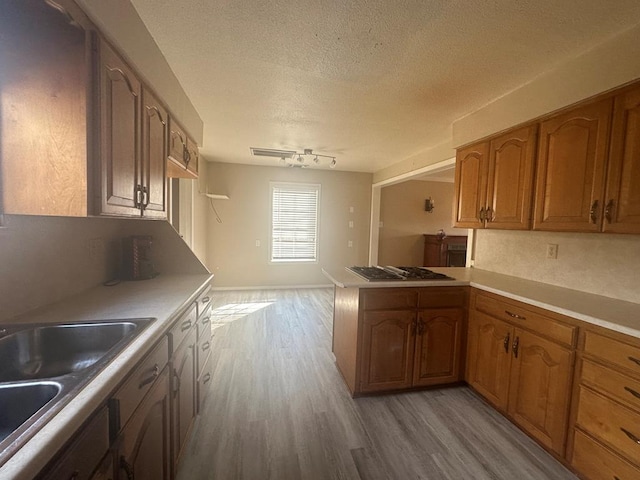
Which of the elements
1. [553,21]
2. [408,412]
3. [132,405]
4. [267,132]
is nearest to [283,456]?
[408,412]

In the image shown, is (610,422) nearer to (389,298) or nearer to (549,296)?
(549,296)

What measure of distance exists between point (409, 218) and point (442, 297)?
3.84 meters

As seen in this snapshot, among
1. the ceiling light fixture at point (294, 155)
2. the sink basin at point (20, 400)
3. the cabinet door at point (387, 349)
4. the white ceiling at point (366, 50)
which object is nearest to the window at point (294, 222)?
the ceiling light fixture at point (294, 155)

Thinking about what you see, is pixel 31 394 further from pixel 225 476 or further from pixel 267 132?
pixel 267 132

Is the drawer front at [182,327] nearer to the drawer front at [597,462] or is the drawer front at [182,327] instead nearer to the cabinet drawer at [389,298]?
the cabinet drawer at [389,298]

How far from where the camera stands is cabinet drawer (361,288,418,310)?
6.84 ft

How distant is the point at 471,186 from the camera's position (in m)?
2.51

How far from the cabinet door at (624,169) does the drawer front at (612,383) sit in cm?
74

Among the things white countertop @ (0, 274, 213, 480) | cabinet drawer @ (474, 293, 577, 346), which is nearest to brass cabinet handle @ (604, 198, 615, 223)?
cabinet drawer @ (474, 293, 577, 346)

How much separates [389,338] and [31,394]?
195cm

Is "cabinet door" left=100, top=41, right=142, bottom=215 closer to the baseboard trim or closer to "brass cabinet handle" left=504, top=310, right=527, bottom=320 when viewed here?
"brass cabinet handle" left=504, top=310, right=527, bottom=320

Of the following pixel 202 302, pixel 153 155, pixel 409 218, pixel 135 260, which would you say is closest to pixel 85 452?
pixel 202 302

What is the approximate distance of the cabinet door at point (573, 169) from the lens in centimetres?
160

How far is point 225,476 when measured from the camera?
58.7 inches
